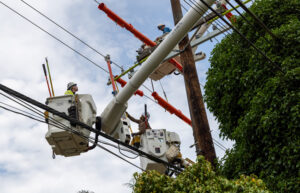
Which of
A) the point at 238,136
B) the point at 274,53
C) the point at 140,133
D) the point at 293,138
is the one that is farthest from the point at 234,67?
the point at 140,133

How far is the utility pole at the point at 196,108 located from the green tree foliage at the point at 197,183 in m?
1.85

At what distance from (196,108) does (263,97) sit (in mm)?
1647

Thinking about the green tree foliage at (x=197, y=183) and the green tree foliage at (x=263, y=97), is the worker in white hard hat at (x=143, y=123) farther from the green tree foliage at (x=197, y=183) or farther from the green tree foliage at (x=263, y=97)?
the green tree foliage at (x=197, y=183)

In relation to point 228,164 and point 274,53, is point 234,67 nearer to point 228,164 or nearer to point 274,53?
point 274,53

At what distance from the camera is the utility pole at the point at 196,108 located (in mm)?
11195

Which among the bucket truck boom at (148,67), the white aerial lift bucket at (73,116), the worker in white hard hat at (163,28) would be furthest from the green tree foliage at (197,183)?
the worker in white hard hat at (163,28)

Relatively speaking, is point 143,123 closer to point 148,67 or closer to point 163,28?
point 148,67

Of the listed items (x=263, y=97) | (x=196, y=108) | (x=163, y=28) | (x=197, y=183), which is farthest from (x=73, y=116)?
(x=163, y=28)

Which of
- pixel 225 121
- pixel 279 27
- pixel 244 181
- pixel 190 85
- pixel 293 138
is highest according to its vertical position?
pixel 279 27

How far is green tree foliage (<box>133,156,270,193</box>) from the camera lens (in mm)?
8562

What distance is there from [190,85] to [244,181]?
12.5 ft

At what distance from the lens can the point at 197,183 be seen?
8898 mm

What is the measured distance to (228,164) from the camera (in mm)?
11516

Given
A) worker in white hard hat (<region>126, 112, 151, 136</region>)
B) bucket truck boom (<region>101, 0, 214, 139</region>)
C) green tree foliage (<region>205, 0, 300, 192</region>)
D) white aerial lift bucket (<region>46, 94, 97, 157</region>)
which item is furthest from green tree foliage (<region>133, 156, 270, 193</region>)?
worker in white hard hat (<region>126, 112, 151, 136</region>)
